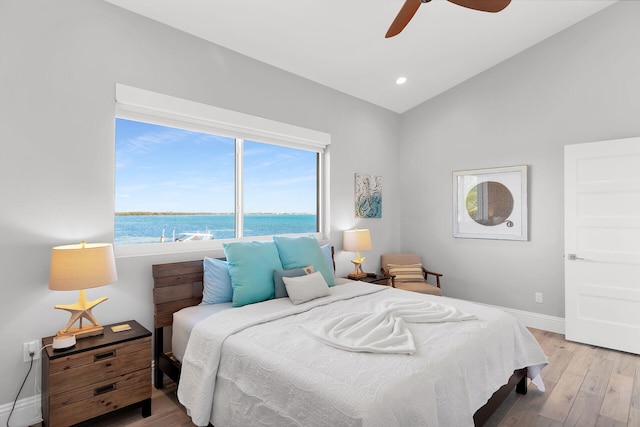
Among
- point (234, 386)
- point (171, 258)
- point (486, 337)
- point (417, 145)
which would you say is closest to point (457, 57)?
point (417, 145)

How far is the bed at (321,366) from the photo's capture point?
55.3 inches

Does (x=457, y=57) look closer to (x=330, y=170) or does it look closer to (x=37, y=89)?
(x=330, y=170)

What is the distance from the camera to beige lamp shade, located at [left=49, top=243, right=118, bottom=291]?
6.61 ft

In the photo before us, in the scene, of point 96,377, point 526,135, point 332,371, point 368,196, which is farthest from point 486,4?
point 96,377

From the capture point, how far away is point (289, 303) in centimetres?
261

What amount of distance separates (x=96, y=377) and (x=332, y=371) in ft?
5.05

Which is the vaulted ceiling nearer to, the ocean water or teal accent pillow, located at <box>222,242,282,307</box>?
the ocean water

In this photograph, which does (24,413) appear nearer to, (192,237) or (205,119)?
(192,237)

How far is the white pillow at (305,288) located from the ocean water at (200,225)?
3.23 feet

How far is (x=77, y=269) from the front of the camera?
6.71 feet

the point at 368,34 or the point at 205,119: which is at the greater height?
the point at 368,34

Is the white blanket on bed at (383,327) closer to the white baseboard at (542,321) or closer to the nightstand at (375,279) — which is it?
the nightstand at (375,279)

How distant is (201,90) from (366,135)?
233cm

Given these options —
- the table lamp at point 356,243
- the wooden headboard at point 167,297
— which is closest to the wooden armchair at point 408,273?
the table lamp at point 356,243
